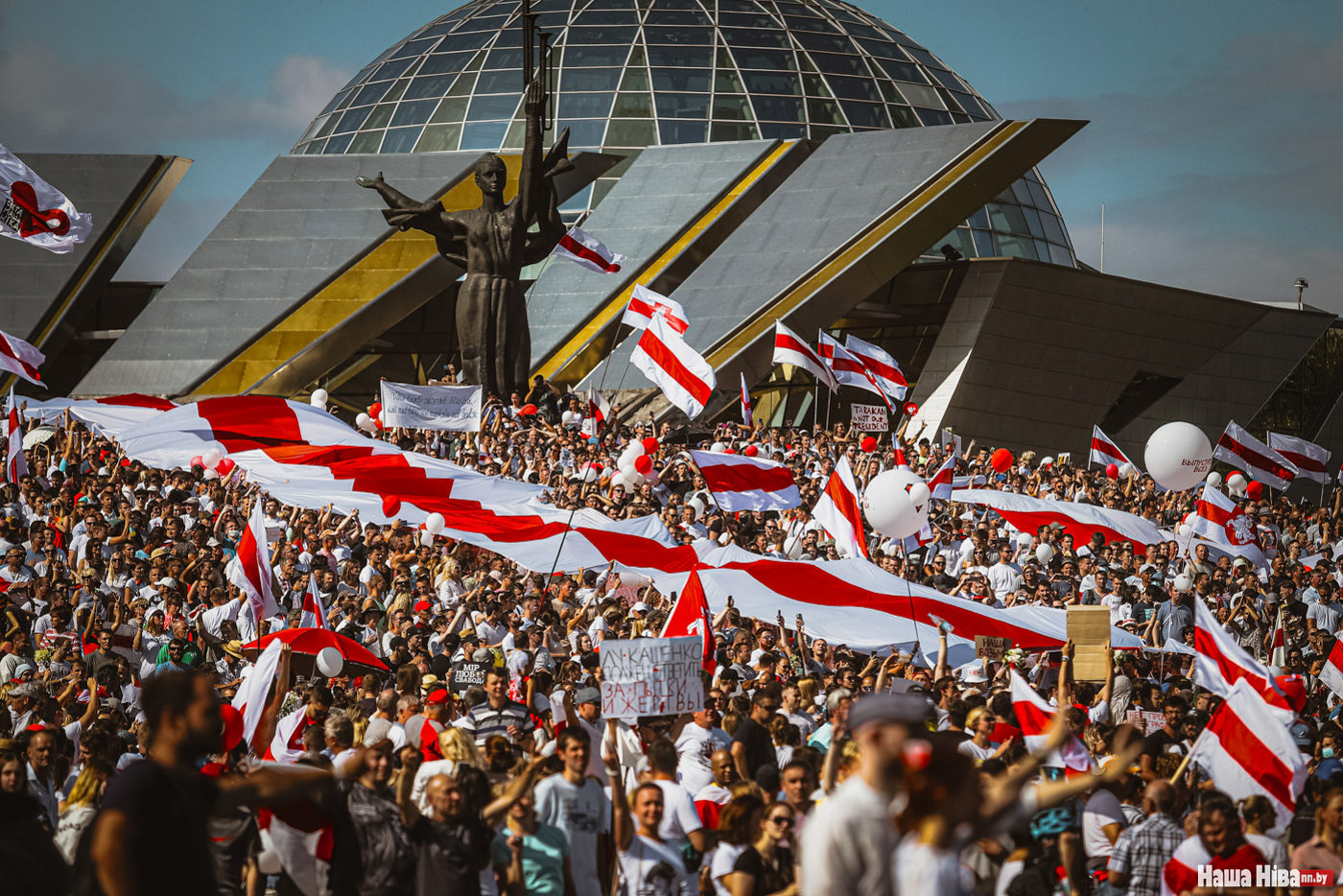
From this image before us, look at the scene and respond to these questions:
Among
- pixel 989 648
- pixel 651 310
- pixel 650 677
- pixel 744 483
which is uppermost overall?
pixel 651 310

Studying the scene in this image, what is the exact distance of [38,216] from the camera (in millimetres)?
15859

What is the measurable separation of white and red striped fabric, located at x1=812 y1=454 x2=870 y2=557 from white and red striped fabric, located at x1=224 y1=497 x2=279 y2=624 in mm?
5029

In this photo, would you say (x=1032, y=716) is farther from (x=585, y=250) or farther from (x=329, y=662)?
(x=585, y=250)

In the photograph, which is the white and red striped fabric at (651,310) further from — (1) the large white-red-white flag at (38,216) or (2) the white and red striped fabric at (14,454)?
(2) the white and red striped fabric at (14,454)

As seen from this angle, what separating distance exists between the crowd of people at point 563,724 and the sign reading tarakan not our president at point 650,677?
23 cm

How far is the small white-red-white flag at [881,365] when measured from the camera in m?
24.1

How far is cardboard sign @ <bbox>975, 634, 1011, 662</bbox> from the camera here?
12992 mm

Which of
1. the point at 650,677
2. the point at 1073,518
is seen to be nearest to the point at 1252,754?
the point at 650,677

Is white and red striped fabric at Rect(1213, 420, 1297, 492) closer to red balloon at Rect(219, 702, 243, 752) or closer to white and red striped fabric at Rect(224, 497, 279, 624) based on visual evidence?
white and red striped fabric at Rect(224, 497, 279, 624)

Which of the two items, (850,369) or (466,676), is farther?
(850,369)

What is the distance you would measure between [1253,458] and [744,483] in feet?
30.2

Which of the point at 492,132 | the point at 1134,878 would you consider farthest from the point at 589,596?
the point at 492,132

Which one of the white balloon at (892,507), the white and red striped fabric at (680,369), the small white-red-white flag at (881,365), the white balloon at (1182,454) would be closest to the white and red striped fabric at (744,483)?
the white balloon at (892,507)

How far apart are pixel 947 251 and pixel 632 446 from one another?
14.9m
